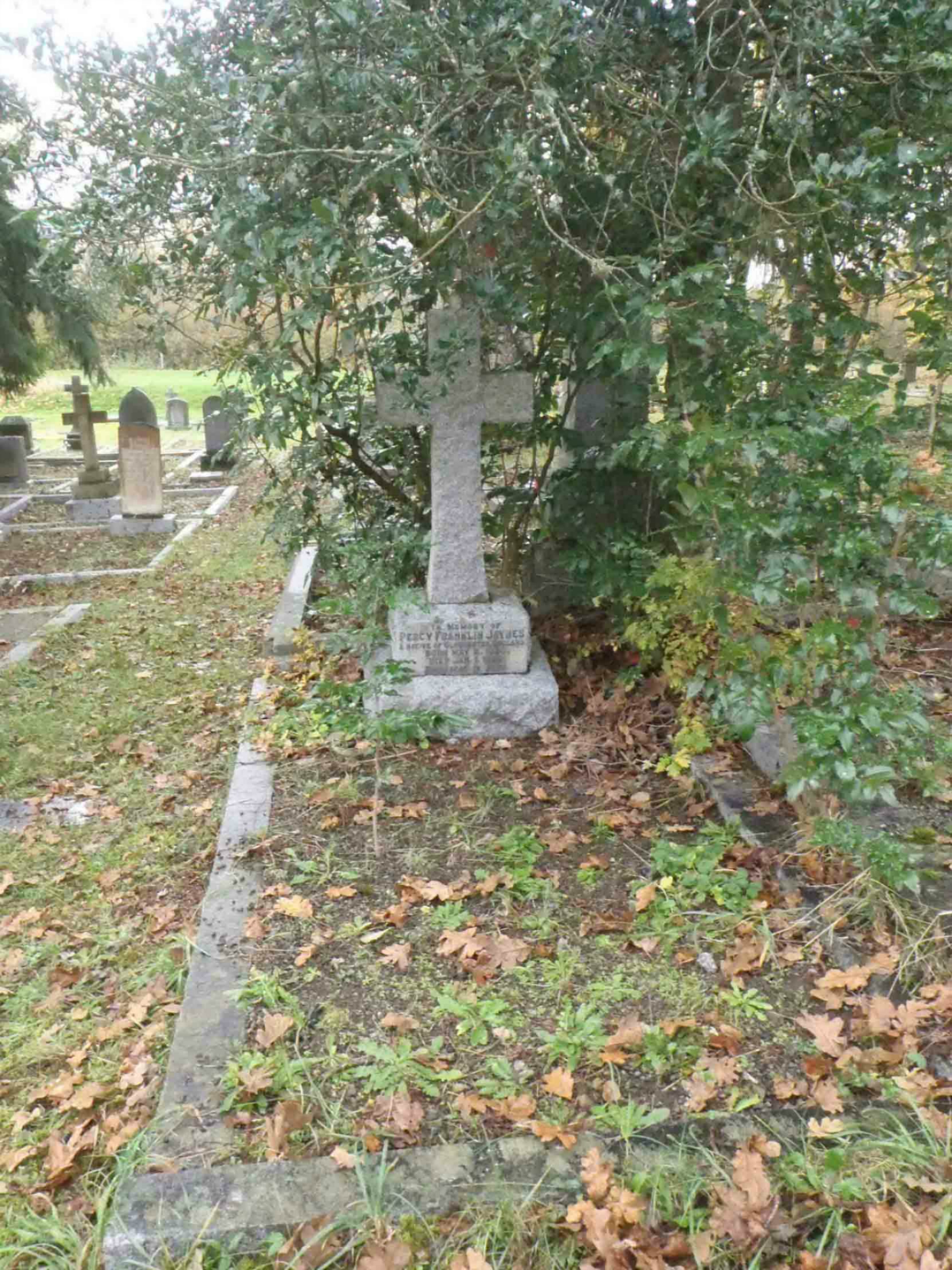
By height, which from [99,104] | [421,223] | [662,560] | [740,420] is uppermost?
[99,104]

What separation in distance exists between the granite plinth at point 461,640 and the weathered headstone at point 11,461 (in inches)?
471

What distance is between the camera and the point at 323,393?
14.4 ft

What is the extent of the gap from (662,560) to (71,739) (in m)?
3.41

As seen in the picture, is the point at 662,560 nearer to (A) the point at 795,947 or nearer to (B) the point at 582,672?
(B) the point at 582,672

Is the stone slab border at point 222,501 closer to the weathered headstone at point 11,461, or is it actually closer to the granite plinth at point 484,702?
the weathered headstone at point 11,461

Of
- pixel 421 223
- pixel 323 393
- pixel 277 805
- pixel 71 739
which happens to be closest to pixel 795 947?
pixel 277 805

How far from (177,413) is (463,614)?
65.1 feet

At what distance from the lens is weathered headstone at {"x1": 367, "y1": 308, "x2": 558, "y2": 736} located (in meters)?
4.69

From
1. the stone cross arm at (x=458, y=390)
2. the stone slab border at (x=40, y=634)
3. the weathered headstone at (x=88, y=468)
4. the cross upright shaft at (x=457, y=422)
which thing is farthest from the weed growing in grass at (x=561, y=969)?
the weathered headstone at (x=88, y=468)

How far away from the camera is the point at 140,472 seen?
37.2 feet

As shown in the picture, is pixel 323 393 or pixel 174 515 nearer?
pixel 323 393

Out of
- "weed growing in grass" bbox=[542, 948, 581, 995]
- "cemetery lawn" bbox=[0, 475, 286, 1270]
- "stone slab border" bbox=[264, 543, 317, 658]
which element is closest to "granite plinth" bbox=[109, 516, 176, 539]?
"stone slab border" bbox=[264, 543, 317, 658]

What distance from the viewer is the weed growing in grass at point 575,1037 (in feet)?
8.86

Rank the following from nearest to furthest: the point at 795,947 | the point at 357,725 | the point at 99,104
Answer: the point at 795,947, the point at 99,104, the point at 357,725
